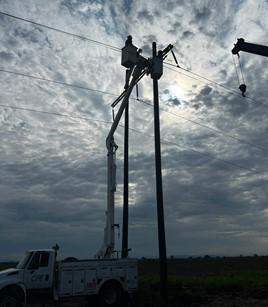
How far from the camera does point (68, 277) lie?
1736 cm

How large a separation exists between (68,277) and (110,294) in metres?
2.28

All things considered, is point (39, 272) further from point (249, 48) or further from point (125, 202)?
point (249, 48)

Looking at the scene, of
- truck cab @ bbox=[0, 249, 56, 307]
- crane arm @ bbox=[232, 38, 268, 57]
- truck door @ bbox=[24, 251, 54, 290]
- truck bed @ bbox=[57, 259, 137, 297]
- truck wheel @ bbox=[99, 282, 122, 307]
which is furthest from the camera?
crane arm @ bbox=[232, 38, 268, 57]

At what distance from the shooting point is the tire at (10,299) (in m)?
15.8

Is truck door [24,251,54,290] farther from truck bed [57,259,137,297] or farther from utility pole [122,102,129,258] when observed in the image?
utility pole [122,102,129,258]

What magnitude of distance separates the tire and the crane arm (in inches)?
631

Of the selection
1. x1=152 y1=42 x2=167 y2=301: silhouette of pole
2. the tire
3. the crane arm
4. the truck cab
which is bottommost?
the tire

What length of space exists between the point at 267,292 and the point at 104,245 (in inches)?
463

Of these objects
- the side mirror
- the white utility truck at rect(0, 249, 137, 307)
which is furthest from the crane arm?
the side mirror

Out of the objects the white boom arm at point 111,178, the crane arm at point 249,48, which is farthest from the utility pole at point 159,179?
the crane arm at point 249,48

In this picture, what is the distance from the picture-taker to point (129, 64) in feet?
72.4

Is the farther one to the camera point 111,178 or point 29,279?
point 111,178

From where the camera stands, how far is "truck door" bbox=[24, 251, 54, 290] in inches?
667

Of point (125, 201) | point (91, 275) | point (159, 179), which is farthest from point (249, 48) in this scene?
point (91, 275)
